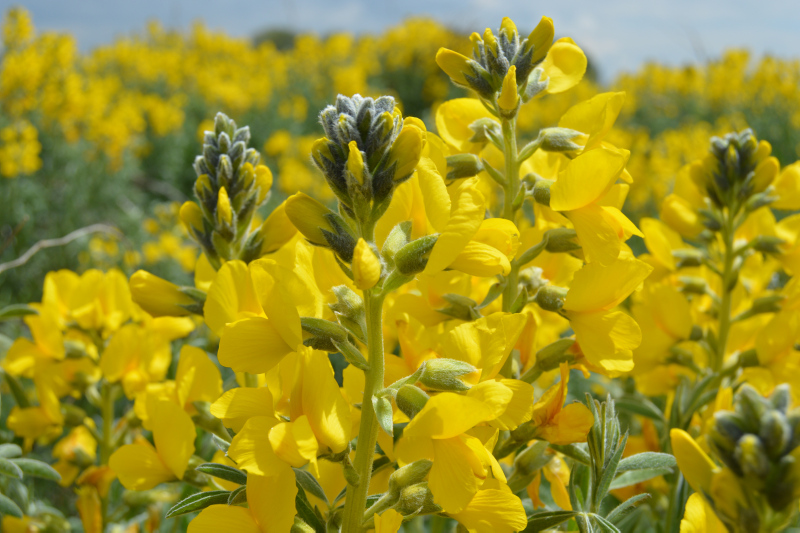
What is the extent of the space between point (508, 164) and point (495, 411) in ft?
1.79

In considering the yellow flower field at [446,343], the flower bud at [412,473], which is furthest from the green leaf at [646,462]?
the flower bud at [412,473]

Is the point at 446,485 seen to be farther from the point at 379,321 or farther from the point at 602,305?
the point at 602,305

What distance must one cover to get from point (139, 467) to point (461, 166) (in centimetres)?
77

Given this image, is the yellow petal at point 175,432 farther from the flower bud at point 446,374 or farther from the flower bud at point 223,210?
the flower bud at point 446,374

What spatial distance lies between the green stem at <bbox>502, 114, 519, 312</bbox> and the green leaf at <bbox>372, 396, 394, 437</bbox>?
391 mm

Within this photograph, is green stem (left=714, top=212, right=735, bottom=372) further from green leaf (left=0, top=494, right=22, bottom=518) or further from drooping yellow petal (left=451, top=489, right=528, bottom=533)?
green leaf (left=0, top=494, right=22, bottom=518)

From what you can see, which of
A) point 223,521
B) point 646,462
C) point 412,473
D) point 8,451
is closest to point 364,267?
point 412,473

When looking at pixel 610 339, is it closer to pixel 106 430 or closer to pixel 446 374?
pixel 446 374

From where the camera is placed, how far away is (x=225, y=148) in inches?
50.9

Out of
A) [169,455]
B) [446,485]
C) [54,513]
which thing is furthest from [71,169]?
[446,485]

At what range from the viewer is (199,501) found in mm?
936

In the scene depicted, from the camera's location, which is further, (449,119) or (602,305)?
(449,119)

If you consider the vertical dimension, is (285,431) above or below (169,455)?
above

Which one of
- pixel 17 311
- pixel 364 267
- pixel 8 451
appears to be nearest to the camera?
pixel 364 267
